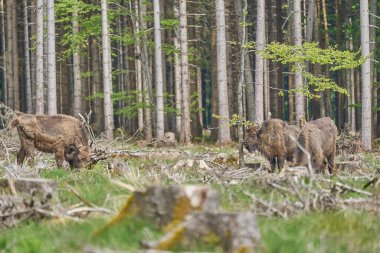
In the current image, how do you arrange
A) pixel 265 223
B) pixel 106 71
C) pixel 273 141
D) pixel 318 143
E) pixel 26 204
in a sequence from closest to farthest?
pixel 265 223, pixel 26 204, pixel 318 143, pixel 273 141, pixel 106 71

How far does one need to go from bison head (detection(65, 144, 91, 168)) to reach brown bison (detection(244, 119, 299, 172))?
321 centimetres

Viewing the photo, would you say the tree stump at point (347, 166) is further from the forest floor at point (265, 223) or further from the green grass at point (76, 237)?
the green grass at point (76, 237)

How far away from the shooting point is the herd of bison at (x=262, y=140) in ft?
38.8

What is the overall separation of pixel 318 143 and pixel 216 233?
777cm

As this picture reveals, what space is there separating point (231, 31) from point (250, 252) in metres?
29.5

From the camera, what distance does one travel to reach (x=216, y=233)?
4352 mm

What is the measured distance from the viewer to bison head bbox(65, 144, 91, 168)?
13445mm

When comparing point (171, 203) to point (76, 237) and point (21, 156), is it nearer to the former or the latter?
point (76, 237)

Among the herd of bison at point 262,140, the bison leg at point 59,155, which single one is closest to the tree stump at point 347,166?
the herd of bison at point 262,140

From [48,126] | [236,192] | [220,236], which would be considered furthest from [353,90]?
[220,236]

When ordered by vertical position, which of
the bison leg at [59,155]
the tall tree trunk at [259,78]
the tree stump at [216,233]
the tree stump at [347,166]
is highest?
A: the tall tree trunk at [259,78]

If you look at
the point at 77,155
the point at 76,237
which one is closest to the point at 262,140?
the point at 77,155

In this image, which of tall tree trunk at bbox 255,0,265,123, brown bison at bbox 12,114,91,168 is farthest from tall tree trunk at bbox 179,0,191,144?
brown bison at bbox 12,114,91,168

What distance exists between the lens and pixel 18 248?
5.25 metres
